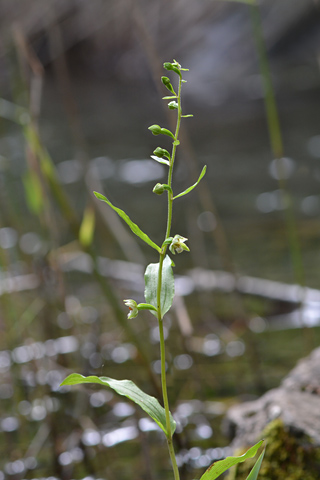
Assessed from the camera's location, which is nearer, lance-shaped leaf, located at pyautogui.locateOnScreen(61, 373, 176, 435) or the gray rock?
lance-shaped leaf, located at pyautogui.locateOnScreen(61, 373, 176, 435)

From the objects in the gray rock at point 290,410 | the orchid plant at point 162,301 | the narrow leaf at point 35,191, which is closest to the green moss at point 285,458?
the gray rock at point 290,410

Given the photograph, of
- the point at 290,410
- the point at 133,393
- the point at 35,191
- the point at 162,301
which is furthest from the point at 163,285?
the point at 35,191

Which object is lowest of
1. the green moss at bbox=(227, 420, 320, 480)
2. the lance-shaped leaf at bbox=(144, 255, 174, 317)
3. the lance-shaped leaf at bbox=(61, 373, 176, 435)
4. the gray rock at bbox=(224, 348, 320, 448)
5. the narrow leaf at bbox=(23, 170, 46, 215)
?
the green moss at bbox=(227, 420, 320, 480)

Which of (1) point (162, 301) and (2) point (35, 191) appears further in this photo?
(2) point (35, 191)

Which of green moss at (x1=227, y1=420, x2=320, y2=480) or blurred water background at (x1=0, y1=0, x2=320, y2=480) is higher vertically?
blurred water background at (x1=0, y1=0, x2=320, y2=480)

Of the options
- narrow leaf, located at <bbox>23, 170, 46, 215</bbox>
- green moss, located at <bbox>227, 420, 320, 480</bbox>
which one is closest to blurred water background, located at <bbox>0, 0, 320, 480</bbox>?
narrow leaf, located at <bbox>23, 170, 46, 215</bbox>

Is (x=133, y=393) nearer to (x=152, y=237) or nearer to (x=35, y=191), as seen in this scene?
(x=35, y=191)

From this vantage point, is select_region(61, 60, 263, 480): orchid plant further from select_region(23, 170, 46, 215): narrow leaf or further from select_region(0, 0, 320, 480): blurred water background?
select_region(23, 170, 46, 215): narrow leaf
